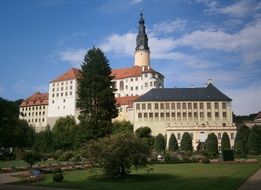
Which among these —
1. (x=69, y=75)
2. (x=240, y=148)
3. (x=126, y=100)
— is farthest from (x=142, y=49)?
(x=240, y=148)

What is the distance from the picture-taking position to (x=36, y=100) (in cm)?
14700

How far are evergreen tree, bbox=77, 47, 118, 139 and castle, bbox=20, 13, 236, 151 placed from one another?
45.0ft

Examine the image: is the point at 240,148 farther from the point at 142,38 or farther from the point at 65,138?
the point at 142,38

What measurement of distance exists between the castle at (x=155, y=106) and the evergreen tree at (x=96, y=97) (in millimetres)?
13724

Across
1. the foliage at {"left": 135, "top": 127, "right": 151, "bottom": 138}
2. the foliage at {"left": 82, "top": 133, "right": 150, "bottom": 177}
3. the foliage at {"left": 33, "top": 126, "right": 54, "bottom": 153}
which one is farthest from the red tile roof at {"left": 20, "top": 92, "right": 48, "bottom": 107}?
the foliage at {"left": 82, "top": 133, "right": 150, "bottom": 177}

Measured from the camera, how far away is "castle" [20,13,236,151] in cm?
9688

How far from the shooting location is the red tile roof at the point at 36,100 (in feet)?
472

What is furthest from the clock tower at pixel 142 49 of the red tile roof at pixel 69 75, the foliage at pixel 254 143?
the foliage at pixel 254 143

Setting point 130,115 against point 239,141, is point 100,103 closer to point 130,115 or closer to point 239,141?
point 239,141

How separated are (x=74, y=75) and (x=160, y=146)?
62.7 m

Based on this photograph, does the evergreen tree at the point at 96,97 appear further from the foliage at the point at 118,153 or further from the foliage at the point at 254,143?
the foliage at the point at 254,143

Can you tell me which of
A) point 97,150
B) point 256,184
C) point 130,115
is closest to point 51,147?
point 130,115

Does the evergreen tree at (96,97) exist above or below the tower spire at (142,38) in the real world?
below

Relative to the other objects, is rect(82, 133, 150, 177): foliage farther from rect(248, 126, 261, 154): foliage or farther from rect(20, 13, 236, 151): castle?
rect(248, 126, 261, 154): foliage
